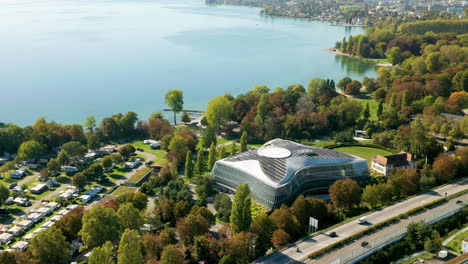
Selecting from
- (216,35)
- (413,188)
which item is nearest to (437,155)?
(413,188)

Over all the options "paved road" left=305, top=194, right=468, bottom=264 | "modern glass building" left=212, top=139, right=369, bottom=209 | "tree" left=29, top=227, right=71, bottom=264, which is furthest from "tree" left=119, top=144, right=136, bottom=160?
"paved road" left=305, top=194, right=468, bottom=264

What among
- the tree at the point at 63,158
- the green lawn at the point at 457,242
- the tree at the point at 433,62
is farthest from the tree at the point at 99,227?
the tree at the point at 433,62

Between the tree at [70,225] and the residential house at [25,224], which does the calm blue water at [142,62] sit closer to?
the residential house at [25,224]

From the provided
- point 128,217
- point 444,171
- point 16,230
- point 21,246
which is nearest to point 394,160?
point 444,171

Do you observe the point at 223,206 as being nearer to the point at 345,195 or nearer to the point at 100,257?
the point at 345,195

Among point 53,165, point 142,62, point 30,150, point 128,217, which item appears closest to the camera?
point 128,217
